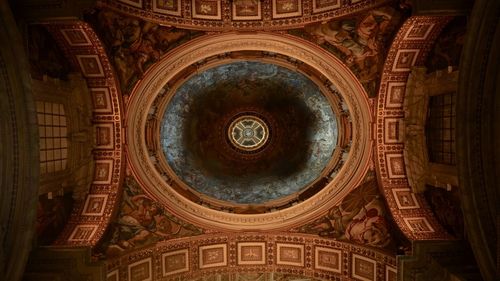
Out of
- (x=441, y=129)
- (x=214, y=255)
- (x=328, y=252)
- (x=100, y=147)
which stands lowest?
(x=214, y=255)

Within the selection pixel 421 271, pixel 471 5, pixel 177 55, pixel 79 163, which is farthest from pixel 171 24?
pixel 421 271

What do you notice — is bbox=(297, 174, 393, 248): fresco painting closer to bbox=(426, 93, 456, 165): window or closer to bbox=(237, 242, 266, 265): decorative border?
bbox=(237, 242, 266, 265): decorative border

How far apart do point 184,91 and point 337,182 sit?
5775 millimetres

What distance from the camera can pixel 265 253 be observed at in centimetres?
1453

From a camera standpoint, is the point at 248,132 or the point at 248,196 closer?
the point at 248,196

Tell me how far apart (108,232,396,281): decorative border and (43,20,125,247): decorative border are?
159 cm

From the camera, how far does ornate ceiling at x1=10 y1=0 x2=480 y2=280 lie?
40.9 feet

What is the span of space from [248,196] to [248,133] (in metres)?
3.07

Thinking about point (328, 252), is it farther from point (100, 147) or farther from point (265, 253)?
point (100, 147)

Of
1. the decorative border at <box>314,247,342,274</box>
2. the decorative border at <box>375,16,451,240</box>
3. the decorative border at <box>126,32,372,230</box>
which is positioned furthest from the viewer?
the decorative border at <box>314,247,342,274</box>

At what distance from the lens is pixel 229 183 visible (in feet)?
54.7

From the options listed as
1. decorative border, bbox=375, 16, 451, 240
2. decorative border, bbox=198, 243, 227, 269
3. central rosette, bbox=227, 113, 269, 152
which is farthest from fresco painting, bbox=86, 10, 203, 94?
central rosette, bbox=227, 113, 269, 152

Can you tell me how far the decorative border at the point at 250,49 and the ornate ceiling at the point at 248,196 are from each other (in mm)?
33

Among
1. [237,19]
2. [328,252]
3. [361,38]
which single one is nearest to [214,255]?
[328,252]
